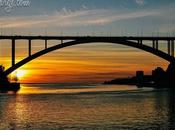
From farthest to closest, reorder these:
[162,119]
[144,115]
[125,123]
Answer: [144,115]
[162,119]
[125,123]

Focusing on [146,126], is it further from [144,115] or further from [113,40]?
[113,40]

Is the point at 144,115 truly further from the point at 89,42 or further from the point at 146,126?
the point at 89,42

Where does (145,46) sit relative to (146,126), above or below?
above

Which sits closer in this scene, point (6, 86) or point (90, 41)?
point (90, 41)

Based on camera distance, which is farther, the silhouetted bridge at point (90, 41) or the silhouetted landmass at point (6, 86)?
the silhouetted landmass at point (6, 86)

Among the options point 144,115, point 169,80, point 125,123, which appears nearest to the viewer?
point 125,123

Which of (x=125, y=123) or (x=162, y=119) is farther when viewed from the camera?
(x=162, y=119)

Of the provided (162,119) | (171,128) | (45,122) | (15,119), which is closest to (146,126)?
(171,128)

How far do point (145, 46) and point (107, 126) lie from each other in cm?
4561

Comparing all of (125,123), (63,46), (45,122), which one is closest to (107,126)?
(125,123)

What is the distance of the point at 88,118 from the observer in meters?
54.7

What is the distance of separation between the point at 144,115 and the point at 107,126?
12179 mm

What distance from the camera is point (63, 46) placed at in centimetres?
8956

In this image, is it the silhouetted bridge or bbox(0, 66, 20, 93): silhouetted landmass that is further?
bbox(0, 66, 20, 93): silhouetted landmass
